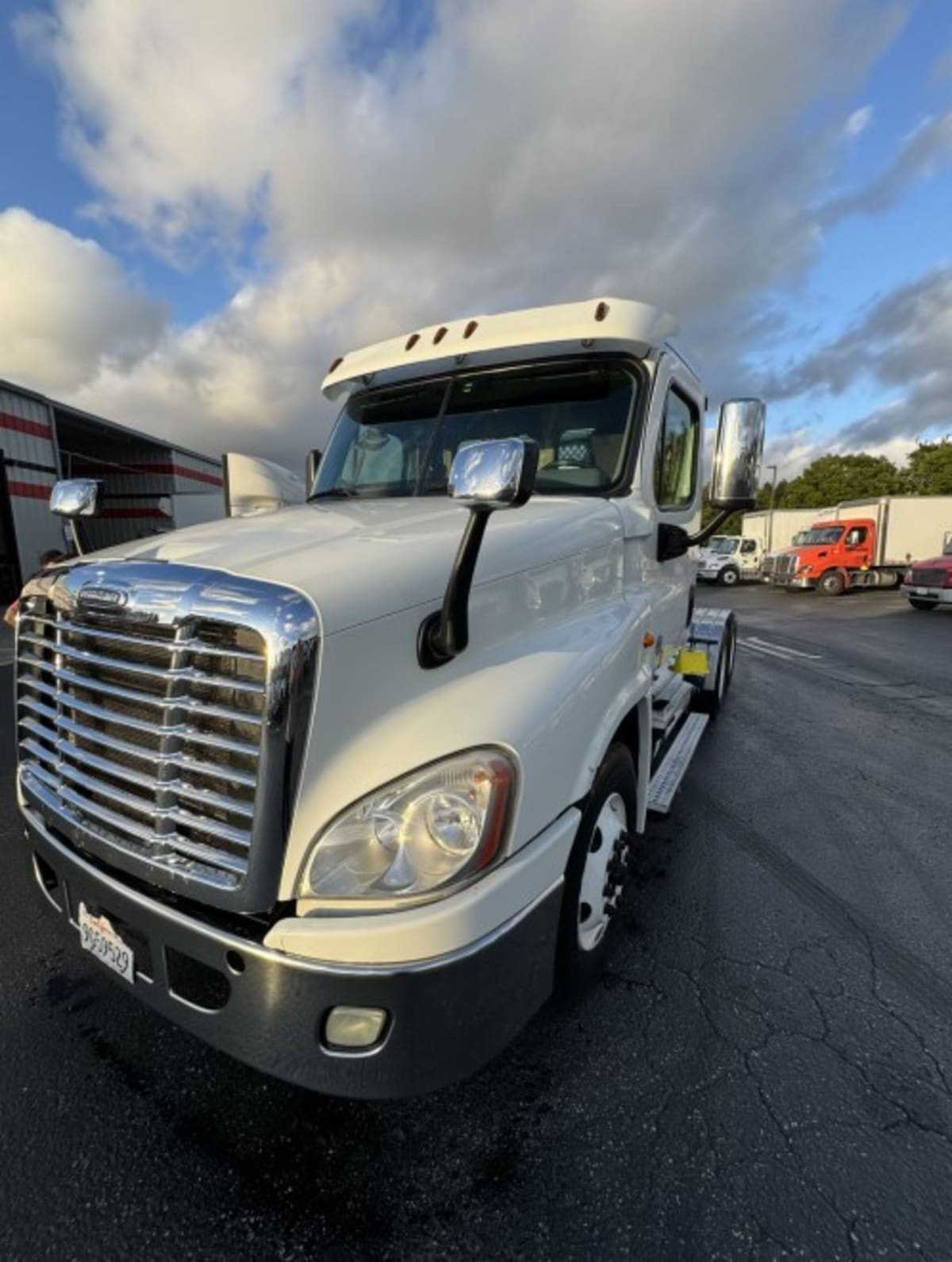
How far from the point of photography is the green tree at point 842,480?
58.3 m

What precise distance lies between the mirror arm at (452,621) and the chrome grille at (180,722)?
38 centimetres

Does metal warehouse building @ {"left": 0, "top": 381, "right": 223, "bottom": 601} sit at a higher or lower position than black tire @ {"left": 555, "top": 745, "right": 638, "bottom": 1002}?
higher

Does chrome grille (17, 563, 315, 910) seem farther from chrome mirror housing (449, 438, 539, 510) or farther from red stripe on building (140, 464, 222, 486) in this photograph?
red stripe on building (140, 464, 222, 486)

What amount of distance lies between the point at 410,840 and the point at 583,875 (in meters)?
0.91

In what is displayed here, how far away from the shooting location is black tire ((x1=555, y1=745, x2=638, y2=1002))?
81.6 inches

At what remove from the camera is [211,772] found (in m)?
1.59

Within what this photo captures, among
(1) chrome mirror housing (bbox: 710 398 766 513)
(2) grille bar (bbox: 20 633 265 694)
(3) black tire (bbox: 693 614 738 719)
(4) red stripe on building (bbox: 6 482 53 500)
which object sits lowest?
(3) black tire (bbox: 693 614 738 719)

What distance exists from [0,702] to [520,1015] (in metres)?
7.57

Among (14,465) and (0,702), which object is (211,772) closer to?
(0,702)

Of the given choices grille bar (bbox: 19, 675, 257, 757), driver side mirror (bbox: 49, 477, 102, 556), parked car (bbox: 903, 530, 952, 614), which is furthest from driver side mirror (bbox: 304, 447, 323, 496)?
parked car (bbox: 903, 530, 952, 614)

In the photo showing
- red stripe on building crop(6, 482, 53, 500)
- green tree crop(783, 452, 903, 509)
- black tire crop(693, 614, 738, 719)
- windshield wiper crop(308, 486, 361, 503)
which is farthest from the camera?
green tree crop(783, 452, 903, 509)

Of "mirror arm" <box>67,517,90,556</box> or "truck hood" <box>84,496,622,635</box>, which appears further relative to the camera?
"mirror arm" <box>67,517,90,556</box>

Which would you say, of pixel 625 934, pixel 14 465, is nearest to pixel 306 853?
pixel 625 934

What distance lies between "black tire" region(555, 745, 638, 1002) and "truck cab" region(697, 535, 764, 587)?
27977mm
